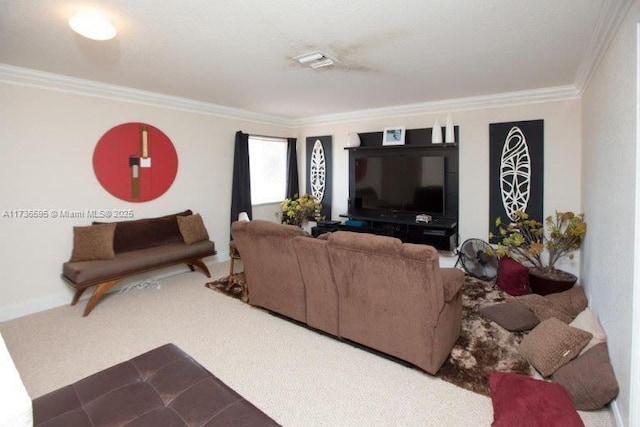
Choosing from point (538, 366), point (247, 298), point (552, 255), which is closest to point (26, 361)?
point (247, 298)

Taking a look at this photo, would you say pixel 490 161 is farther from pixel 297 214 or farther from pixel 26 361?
pixel 26 361

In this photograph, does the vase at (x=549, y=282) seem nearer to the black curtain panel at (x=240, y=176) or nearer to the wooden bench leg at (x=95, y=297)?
the black curtain panel at (x=240, y=176)

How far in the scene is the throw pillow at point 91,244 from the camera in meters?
3.55

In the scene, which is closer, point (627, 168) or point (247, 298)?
point (627, 168)

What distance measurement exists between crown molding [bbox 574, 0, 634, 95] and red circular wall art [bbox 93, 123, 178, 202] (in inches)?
177

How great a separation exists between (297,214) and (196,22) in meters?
3.69

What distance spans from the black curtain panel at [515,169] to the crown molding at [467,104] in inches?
10.7

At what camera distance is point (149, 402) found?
139cm

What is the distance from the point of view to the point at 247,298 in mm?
3594

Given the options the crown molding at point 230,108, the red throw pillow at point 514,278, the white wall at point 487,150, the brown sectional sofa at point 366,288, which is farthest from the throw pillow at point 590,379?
the crown molding at point 230,108

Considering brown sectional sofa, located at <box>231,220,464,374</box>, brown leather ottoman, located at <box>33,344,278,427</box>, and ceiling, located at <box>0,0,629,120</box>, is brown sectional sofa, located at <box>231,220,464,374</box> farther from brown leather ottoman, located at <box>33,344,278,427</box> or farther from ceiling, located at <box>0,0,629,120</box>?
ceiling, located at <box>0,0,629,120</box>

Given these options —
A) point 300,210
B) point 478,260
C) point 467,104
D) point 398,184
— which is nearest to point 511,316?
point 478,260

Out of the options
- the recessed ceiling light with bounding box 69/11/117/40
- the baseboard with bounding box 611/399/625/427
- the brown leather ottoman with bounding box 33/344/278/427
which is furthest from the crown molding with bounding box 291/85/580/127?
the brown leather ottoman with bounding box 33/344/278/427

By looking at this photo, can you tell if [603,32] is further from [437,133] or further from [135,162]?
[135,162]
